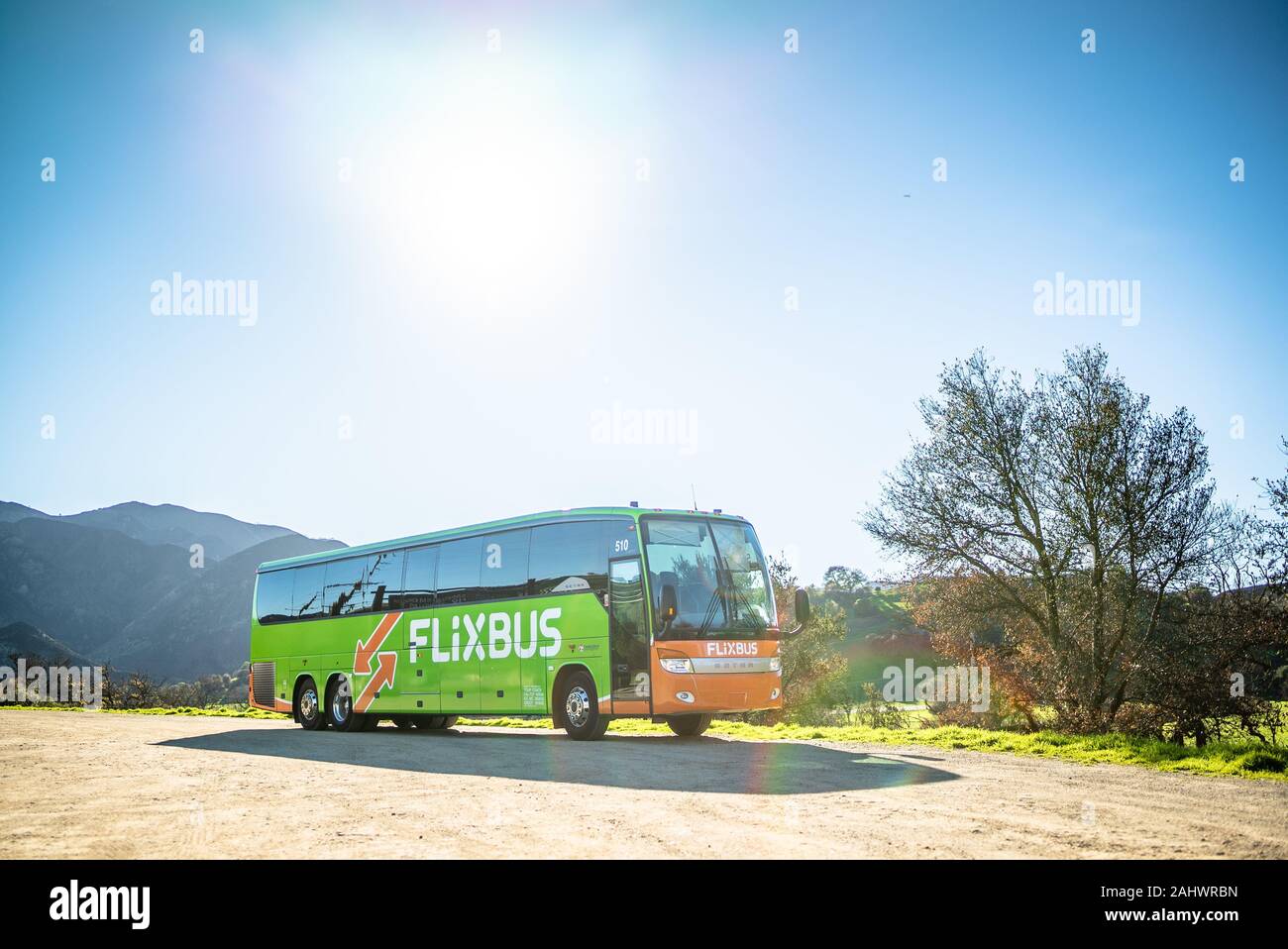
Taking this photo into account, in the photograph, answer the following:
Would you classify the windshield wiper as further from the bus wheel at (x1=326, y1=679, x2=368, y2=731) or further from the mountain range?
the mountain range

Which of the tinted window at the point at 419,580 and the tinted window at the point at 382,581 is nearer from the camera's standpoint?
the tinted window at the point at 419,580

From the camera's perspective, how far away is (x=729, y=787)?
1116 centimetres

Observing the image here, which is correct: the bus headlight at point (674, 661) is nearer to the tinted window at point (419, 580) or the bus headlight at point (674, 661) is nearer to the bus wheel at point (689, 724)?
the bus wheel at point (689, 724)

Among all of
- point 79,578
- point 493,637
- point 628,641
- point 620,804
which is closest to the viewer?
point 620,804

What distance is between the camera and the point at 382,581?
23.1m

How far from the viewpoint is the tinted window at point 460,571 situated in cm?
2055

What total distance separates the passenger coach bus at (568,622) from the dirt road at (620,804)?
1435 mm

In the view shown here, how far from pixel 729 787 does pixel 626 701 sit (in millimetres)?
6277

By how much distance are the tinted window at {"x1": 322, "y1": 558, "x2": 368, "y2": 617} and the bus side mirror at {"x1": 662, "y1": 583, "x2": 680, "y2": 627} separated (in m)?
9.31

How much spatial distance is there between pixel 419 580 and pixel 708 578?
7.12 meters

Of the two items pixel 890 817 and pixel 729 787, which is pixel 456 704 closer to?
pixel 729 787

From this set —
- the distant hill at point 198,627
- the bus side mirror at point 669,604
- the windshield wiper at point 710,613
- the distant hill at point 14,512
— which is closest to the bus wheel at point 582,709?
the bus side mirror at point 669,604

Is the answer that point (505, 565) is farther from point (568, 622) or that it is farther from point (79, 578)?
point (79, 578)
